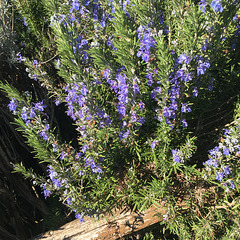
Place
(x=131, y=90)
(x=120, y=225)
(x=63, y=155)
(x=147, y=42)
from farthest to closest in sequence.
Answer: (x=120, y=225), (x=63, y=155), (x=131, y=90), (x=147, y=42)

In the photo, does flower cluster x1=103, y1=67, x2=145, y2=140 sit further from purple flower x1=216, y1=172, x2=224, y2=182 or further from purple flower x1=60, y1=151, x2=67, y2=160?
purple flower x1=216, y1=172, x2=224, y2=182

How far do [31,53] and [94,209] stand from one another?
215 cm

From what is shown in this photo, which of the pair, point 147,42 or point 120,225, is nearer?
point 147,42

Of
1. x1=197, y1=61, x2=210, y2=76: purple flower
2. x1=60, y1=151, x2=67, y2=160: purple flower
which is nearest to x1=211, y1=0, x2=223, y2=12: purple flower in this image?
x1=197, y1=61, x2=210, y2=76: purple flower

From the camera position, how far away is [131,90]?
177 cm

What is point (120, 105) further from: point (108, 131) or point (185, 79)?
point (185, 79)

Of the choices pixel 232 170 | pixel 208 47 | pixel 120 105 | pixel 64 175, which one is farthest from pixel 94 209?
pixel 208 47

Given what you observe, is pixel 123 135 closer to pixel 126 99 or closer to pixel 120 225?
pixel 126 99

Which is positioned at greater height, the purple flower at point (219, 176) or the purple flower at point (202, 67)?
the purple flower at point (202, 67)

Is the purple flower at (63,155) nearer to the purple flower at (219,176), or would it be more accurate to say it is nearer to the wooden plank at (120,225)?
the wooden plank at (120,225)

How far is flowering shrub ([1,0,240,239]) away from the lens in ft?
5.21

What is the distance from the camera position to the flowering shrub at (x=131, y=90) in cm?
159

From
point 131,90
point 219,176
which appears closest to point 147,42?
point 131,90

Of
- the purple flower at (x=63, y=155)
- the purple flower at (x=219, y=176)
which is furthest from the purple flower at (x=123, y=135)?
the purple flower at (x=219, y=176)
